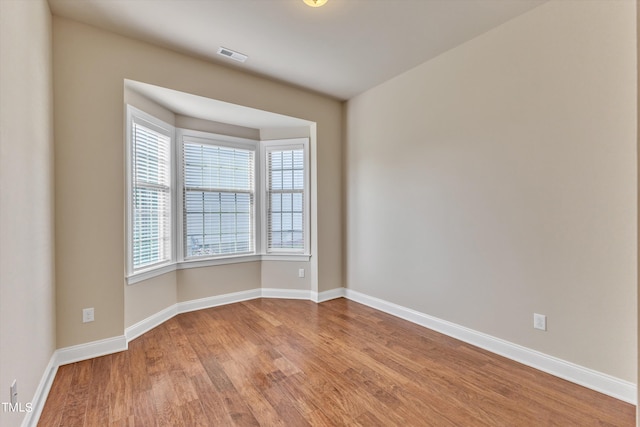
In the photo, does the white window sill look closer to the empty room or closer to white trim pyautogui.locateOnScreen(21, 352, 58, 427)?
the empty room

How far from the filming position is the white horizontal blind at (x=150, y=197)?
10.1ft

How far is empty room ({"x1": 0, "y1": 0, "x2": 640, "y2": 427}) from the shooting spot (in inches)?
75.0

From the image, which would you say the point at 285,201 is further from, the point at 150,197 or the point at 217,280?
the point at 150,197

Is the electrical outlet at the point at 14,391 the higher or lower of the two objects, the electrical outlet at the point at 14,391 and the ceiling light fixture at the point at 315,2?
the lower

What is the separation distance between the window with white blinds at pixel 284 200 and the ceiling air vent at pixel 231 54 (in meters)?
1.41

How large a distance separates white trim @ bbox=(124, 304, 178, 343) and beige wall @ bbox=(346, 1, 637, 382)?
2.71 meters

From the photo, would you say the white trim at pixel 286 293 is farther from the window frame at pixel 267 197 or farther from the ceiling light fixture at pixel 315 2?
the ceiling light fixture at pixel 315 2

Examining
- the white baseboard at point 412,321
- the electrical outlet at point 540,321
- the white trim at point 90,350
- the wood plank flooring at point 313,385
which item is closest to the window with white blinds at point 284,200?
the white baseboard at point 412,321

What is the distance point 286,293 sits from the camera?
4.31 meters

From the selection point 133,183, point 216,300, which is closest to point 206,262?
point 216,300

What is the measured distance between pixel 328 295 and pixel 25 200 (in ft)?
11.1

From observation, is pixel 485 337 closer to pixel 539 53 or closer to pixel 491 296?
pixel 491 296

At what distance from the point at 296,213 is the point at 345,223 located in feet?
2.49

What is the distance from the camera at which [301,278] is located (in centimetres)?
430
